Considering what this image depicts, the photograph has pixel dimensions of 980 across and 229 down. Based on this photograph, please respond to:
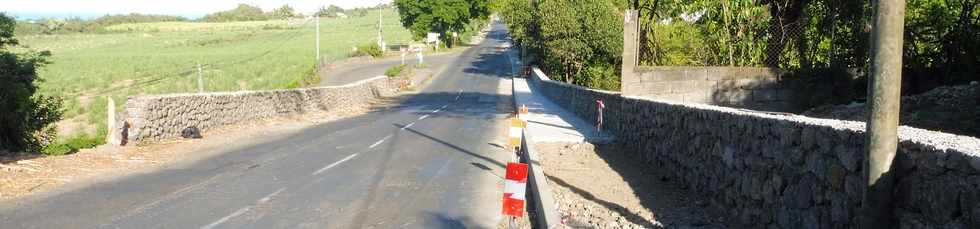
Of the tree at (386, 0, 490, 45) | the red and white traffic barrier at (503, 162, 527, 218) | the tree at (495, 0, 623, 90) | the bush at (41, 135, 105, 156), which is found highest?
the tree at (386, 0, 490, 45)

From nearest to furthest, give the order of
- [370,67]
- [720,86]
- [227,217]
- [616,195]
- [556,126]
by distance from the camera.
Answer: [227,217] → [616,195] → [720,86] → [556,126] → [370,67]

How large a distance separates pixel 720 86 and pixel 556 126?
655cm

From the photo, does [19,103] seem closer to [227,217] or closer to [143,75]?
[227,217]

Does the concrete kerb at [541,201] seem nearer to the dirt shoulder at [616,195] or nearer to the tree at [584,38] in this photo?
the dirt shoulder at [616,195]

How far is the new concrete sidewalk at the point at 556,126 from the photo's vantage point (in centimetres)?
Answer: 1850

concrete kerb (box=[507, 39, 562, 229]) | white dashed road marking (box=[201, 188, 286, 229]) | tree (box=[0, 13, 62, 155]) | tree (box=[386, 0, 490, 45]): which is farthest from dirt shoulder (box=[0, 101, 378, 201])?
tree (box=[386, 0, 490, 45])

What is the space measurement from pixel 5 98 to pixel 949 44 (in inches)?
743

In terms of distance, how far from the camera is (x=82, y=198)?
10445mm

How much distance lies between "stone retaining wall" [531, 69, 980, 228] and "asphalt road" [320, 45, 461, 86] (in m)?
44.5

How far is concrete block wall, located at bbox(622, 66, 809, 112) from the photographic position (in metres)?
16.2

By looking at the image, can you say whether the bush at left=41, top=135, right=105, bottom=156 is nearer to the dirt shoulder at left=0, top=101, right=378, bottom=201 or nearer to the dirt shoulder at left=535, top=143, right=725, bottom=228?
the dirt shoulder at left=0, top=101, right=378, bottom=201

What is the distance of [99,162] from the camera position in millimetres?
14242

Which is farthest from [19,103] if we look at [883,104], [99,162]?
[883,104]

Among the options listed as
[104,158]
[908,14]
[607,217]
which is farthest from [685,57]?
[104,158]
